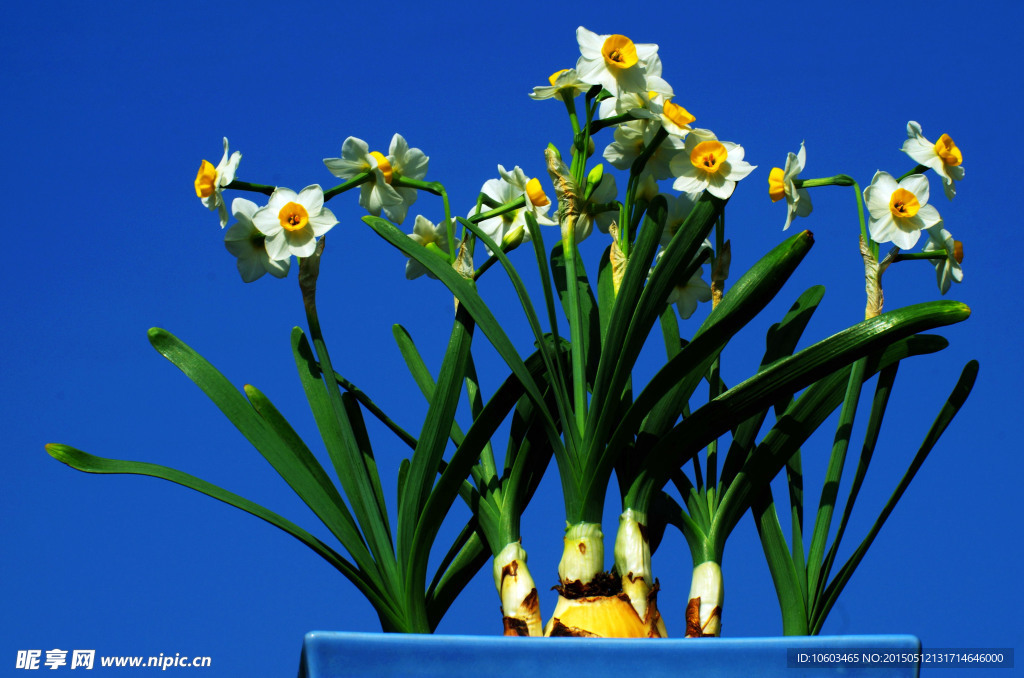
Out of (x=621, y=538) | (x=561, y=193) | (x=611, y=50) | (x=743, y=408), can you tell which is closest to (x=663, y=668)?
(x=621, y=538)

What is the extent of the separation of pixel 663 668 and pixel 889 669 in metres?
0.24

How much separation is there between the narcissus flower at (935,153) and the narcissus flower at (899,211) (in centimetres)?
5

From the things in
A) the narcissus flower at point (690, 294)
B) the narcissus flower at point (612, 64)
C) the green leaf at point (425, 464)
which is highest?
the narcissus flower at point (612, 64)

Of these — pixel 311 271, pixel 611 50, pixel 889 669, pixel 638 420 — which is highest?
pixel 611 50

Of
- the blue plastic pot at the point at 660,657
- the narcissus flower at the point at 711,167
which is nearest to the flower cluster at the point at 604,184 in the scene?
the narcissus flower at the point at 711,167

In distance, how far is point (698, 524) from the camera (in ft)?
4.78

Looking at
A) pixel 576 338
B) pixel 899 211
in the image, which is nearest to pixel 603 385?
pixel 576 338

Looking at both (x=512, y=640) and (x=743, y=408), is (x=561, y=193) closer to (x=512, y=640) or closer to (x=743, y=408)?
(x=743, y=408)

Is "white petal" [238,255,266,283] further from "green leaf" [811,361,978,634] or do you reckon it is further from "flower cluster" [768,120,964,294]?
"green leaf" [811,361,978,634]

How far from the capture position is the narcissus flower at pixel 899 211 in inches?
59.6

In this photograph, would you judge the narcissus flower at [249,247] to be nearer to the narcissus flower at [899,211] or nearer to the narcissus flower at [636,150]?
the narcissus flower at [636,150]

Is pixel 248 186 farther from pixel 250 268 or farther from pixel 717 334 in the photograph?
pixel 717 334

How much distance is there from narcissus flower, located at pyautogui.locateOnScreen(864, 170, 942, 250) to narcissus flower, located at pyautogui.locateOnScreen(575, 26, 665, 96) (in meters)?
0.38

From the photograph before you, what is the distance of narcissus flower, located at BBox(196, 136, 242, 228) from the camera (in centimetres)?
149
